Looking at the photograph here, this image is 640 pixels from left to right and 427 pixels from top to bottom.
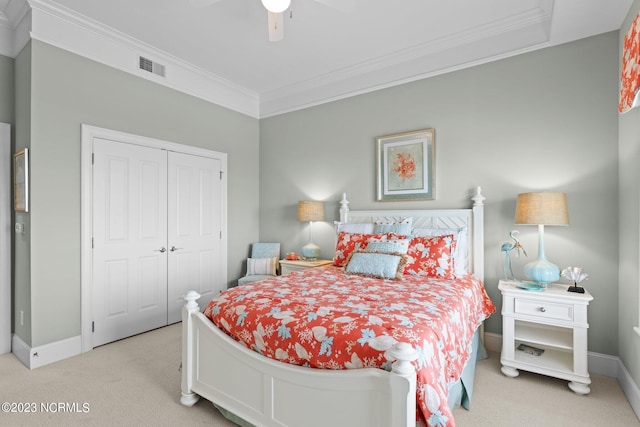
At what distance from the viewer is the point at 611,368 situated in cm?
254

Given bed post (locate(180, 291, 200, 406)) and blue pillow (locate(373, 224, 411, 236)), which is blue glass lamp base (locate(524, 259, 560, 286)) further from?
bed post (locate(180, 291, 200, 406))

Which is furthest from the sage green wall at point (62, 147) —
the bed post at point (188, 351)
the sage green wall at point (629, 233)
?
the sage green wall at point (629, 233)

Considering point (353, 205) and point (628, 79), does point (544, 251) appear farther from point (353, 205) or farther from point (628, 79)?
point (353, 205)

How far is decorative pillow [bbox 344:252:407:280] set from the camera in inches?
105

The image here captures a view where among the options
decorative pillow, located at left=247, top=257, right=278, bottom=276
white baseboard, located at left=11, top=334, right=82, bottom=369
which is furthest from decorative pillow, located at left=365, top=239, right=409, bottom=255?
white baseboard, located at left=11, top=334, right=82, bottom=369

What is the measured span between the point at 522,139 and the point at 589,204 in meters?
0.74

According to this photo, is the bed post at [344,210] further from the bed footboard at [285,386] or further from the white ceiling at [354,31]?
the bed footboard at [285,386]

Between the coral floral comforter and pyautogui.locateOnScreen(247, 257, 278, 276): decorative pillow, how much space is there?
5.68 ft

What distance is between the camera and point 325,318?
171 centimetres

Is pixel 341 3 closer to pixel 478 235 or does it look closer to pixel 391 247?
pixel 391 247

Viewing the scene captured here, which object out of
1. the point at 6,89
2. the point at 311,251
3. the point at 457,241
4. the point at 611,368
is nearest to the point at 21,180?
the point at 6,89

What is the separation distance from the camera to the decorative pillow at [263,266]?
4.27 meters

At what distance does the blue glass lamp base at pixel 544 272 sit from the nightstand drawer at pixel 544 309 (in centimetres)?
18

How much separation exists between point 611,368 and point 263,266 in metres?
3.47
